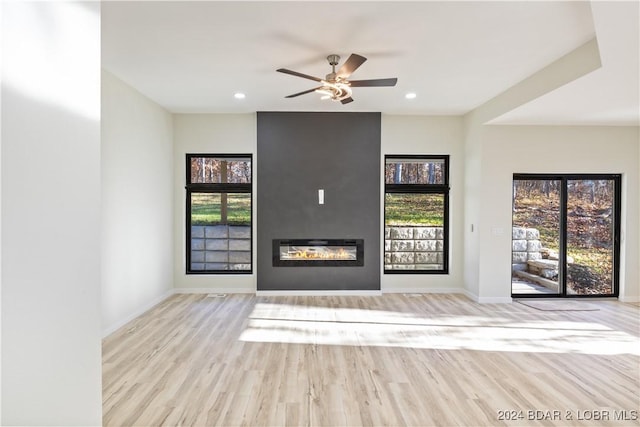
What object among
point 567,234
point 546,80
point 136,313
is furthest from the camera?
point 567,234

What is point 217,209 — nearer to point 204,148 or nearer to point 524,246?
point 204,148

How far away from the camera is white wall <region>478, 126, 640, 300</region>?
17.7 ft

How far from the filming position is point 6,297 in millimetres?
910

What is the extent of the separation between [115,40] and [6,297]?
3.03 meters

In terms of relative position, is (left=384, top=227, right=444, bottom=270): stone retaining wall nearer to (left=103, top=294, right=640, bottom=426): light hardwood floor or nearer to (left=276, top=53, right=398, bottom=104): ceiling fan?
(left=103, top=294, right=640, bottom=426): light hardwood floor

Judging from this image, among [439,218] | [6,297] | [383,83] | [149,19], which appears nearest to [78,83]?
[6,297]

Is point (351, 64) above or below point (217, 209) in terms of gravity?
above

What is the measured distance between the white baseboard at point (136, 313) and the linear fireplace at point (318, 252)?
68.8 inches

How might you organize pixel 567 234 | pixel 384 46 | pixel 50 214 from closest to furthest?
pixel 50 214 < pixel 384 46 < pixel 567 234

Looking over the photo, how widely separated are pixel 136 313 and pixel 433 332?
371 centimetres

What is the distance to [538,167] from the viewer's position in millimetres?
5438

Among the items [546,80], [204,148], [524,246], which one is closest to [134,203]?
[204,148]

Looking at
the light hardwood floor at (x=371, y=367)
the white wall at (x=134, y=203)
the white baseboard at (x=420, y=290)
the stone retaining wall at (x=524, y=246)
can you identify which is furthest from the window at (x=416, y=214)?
the white wall at (x=134, y=203)

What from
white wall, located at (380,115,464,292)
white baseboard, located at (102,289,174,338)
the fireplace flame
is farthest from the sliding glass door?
white baseboard, located at (102,289,174,338)
